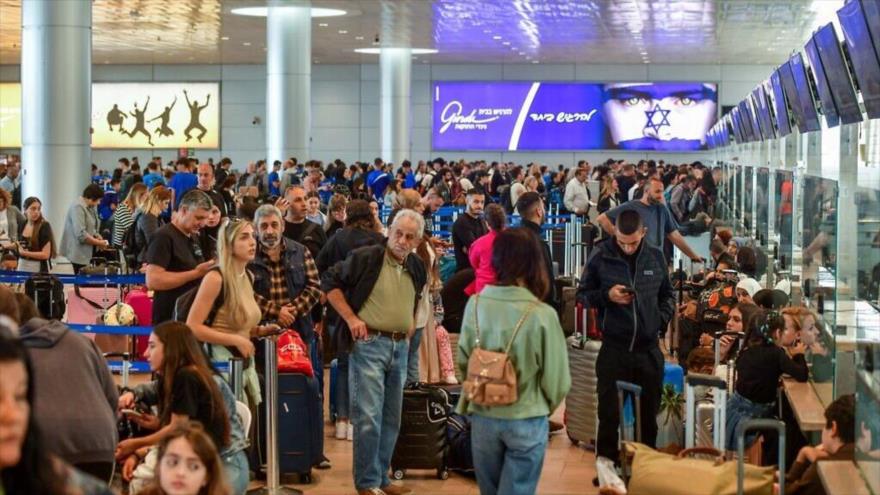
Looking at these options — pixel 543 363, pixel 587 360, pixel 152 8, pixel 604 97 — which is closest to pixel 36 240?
pixel 587 360

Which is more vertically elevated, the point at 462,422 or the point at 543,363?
the point at 543,363

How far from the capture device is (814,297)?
8.91 metres

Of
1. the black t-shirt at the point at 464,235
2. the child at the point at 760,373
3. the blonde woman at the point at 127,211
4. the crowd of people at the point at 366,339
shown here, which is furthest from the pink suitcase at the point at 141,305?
the child at the point at 760,373

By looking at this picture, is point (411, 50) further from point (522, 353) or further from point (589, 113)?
point (522, 353)

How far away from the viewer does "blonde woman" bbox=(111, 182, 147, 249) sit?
15039 mm

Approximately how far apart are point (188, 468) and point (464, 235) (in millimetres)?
8263

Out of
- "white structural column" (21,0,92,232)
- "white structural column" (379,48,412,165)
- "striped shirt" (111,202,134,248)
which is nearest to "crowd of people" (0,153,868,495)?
"striped shirt" (111,202,134,248)

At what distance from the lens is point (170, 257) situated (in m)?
8.72

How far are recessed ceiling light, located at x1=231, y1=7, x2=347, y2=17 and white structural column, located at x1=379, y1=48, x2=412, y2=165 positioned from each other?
10554mm

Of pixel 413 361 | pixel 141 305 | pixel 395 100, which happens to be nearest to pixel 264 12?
pixel 395 100

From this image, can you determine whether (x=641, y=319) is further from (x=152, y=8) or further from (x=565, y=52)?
(x=565, y=52)

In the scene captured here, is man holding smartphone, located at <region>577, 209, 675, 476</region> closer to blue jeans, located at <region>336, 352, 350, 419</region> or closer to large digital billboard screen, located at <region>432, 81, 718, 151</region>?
blue jeans, located at <region>336, 352, 350, 419</region>

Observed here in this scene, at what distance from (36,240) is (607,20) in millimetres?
18269

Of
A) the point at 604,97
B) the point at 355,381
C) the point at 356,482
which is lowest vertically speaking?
the point at 356,482
